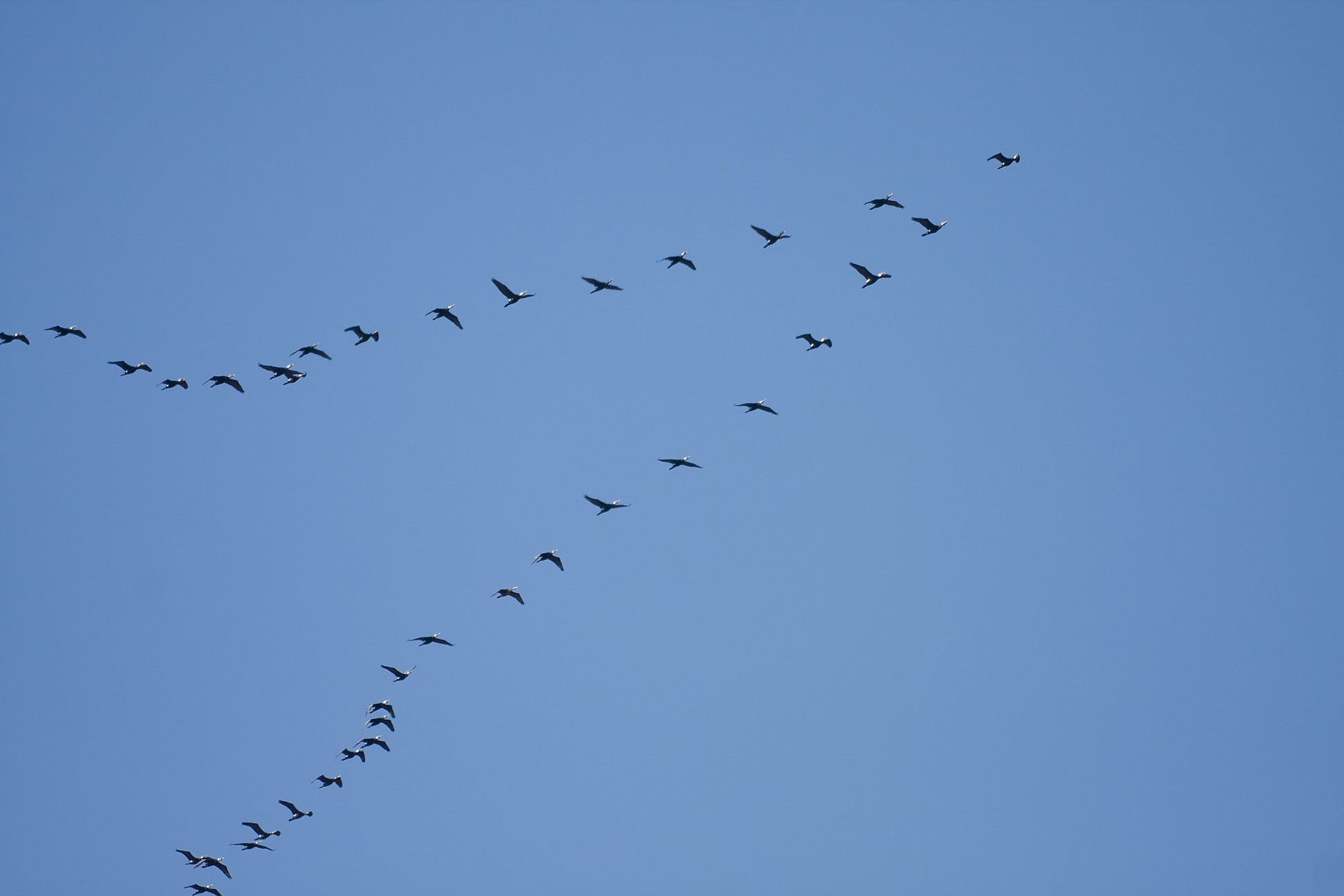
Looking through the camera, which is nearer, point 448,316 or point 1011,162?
point 448,316

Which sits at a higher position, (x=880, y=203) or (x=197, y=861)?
(x=880, y=203)

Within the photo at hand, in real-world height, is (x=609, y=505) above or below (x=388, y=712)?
above

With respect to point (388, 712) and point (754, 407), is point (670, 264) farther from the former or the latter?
point (388, 712)

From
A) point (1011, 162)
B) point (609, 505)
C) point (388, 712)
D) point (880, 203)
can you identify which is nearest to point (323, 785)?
point (388, 712)

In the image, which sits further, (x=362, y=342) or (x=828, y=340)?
(x=828, y=340)

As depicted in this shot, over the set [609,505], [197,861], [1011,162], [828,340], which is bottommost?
[197,861]

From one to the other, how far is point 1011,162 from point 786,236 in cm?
1481

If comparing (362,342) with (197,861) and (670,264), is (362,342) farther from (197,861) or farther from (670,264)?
(197,861)

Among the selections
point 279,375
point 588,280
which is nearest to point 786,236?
point 588,280

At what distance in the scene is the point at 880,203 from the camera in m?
86.4

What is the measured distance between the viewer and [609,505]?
3388 inches

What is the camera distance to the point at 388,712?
282 ft

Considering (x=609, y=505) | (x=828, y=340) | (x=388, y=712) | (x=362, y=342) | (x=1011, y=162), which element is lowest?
(x=388, y=712)

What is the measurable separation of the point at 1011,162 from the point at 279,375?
1732 inches
